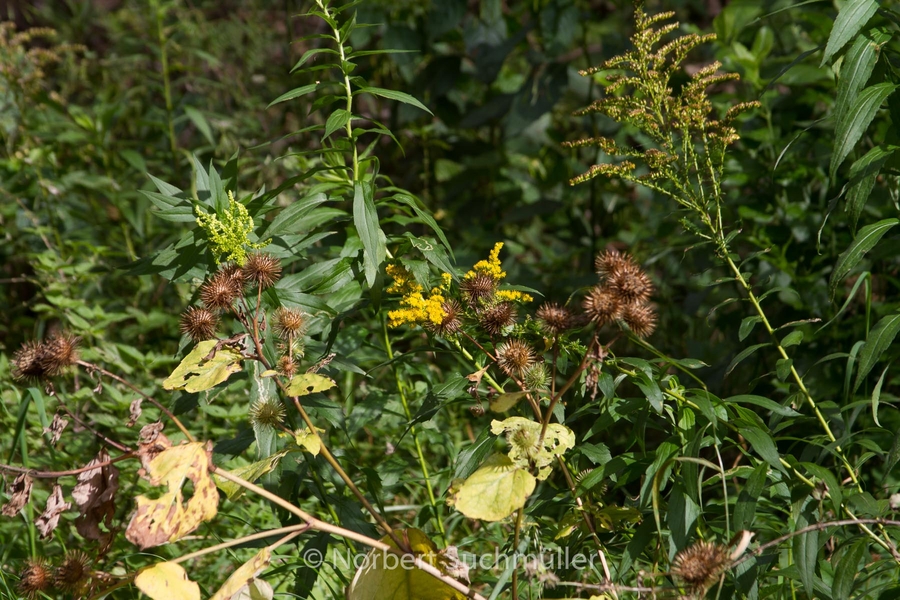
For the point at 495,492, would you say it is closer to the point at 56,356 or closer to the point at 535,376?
the point at 535,376

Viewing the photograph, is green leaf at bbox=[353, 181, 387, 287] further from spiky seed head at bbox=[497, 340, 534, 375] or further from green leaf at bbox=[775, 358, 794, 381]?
green leaf at bbox=[775, 358, 794, 381]

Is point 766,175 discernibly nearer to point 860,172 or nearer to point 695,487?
point 860,172

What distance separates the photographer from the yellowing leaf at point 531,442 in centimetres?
128

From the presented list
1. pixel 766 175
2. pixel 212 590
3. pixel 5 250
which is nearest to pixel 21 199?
pixel 5 250

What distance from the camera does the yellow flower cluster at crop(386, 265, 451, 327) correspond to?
140 cm

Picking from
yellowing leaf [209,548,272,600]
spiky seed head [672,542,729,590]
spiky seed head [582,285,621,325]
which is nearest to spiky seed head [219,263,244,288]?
yellowing leaf [209,548,272,600]

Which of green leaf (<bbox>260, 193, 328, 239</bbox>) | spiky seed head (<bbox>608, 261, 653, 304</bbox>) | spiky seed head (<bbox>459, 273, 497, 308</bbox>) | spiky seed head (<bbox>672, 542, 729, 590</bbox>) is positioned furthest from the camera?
green leaf (<bbox>260, 193, 328, 239</bbox>)

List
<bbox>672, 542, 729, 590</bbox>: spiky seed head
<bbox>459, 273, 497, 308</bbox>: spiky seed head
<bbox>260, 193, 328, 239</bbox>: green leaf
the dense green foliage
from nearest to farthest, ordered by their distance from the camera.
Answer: <bbox>672, 542, 729, 590</bbox>: spiky seed head
the dense green foliage
<bbox>459, 273, 497, 308</bbox>: spiky seed head
<bbox>260, 193, 328, 239</bbox>: green leaf

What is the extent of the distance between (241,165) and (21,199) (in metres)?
0.84

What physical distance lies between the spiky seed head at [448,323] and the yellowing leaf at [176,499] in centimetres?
43

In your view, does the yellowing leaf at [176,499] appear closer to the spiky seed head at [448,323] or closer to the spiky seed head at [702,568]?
the spiky seed head at [448,323]

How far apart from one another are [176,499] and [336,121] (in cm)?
70

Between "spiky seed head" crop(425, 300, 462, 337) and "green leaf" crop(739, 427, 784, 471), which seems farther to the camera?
"spiky seed head" crop(425, 300, 462, 337)

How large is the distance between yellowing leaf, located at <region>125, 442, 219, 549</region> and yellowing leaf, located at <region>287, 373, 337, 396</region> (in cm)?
17
